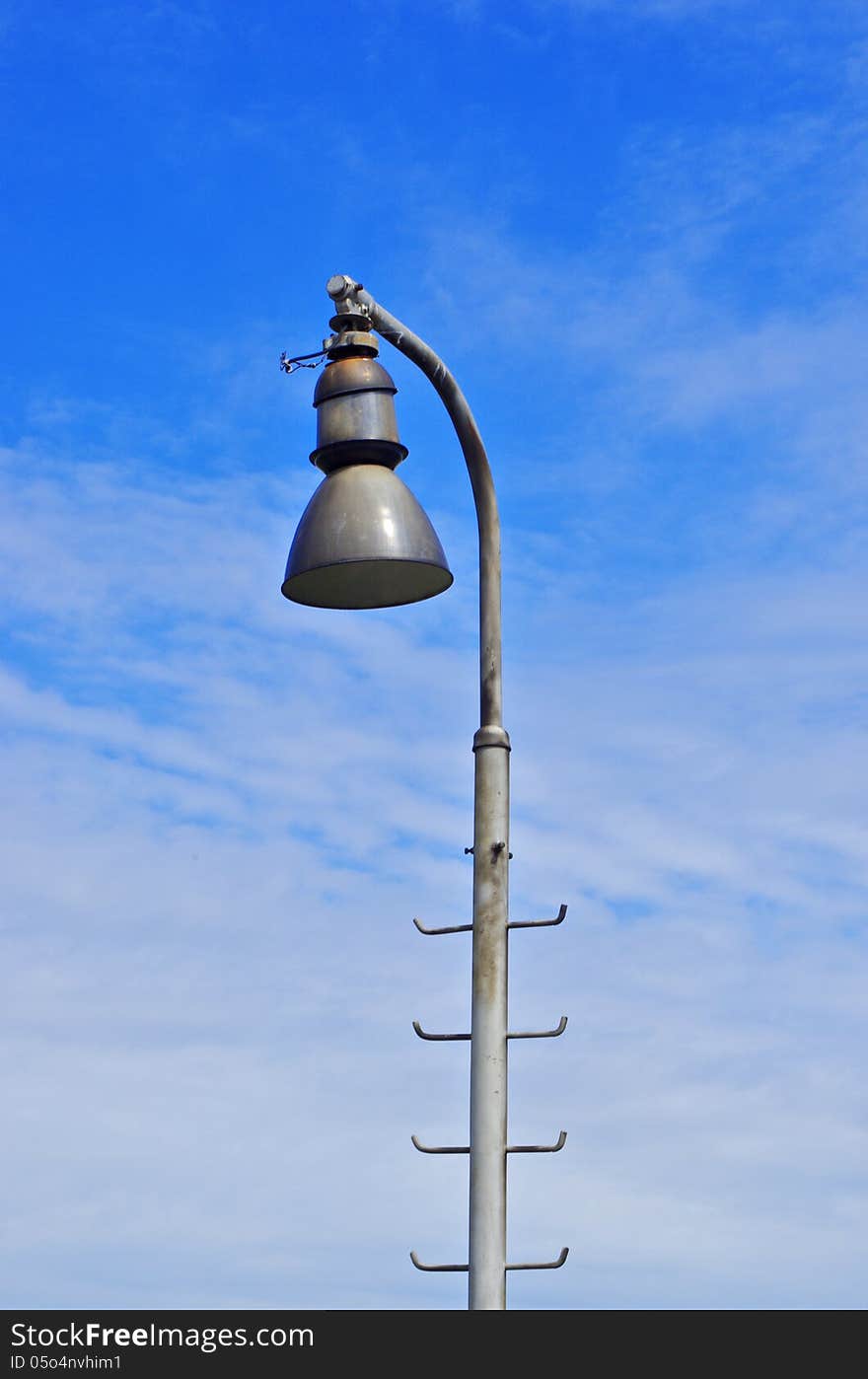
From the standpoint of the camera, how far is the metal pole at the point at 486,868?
711 centimetres

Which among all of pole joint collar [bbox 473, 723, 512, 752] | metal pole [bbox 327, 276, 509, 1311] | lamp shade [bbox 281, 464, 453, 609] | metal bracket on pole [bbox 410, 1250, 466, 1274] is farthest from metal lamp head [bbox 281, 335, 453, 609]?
metal bracket on pole [bbox 410, 1250, 466, 1274]

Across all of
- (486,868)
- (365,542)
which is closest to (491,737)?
(486,868)

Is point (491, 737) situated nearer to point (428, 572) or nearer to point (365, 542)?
point (428, 572)

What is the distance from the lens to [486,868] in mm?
7555

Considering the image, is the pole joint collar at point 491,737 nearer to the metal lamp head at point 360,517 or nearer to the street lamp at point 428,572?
the street lamp at point 428,572

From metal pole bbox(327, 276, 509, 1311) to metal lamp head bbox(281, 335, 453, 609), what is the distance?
0.76ft

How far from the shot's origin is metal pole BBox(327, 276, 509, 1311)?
711cm

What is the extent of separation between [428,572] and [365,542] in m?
0.47

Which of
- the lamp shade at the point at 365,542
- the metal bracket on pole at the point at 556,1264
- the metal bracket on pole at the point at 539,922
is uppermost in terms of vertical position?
the lamp shade at the point at 365,542

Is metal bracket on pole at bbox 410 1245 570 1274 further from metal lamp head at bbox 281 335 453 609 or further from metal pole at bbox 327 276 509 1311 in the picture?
metal lamp head at bbox 281 335 453 609

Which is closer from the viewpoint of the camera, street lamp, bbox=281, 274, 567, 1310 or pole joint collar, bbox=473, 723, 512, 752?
street lamp, bbox=281, 274, 567, 1310

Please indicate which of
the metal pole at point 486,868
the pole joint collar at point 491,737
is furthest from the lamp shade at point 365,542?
the pole joint collar at point 491,737
